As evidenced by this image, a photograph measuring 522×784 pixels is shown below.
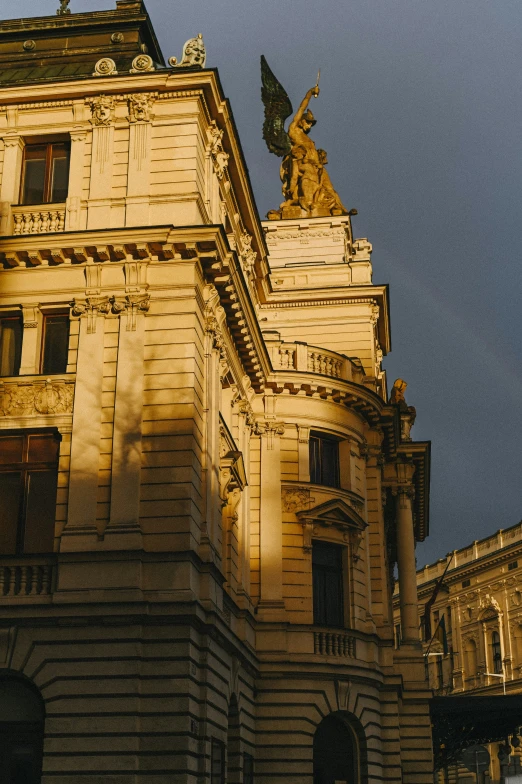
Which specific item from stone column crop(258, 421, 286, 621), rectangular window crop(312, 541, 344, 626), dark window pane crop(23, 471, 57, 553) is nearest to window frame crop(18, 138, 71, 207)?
dark window pane crop(23, 471, 57, 553)

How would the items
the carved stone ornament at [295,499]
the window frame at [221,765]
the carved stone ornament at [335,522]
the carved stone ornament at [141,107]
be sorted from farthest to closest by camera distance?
1. the carved stone ornament at [295,499]
2. the carved stone ornament at [335,522]
3. the carved stone ornament at [141,107]
4. the window frame at [221,765]

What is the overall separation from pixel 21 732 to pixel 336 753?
1431 centimetres

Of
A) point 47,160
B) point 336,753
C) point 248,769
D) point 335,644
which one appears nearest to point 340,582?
point 335,644

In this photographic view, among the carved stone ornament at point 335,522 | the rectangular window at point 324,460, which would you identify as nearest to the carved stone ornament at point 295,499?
the carved stone ornament at point 335,522

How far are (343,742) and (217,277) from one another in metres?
16.7

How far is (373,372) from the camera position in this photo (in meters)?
44.7

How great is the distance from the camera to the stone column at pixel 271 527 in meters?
36.2

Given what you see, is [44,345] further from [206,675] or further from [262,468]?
[262,468]

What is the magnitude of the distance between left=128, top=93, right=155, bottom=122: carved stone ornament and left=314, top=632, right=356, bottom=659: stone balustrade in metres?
17.1

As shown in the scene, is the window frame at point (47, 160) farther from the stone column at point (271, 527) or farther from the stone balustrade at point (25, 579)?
the stone column at point (271, 527)

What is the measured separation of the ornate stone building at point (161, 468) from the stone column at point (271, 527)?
0.07m

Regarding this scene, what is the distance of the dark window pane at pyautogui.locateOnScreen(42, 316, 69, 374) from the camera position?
1108 inches

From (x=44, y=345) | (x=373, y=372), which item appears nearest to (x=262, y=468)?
(x=373, y=372)

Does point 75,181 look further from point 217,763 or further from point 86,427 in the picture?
point 217,763
